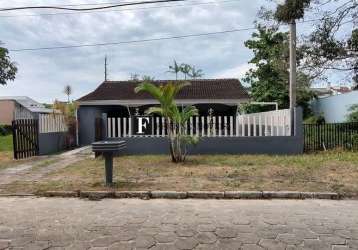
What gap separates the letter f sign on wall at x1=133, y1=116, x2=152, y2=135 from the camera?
52.8 feet

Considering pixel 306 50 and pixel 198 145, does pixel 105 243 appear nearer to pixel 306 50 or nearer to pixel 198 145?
pixel 198 145

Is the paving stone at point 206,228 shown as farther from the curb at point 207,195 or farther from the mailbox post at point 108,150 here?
the mailbox post at point 108,150

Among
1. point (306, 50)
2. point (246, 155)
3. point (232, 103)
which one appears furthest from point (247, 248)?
point (232, 103)

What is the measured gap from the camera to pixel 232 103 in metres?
24.5

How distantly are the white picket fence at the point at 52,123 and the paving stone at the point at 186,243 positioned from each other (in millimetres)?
12825

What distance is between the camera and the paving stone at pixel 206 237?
5512mm

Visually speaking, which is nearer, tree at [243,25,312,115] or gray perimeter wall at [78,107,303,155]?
gray perimeter wall at [78,107,303,155]

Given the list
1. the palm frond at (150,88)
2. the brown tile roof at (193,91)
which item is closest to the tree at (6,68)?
the brown tile roof at (193,91)

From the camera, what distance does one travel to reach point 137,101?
24.9m

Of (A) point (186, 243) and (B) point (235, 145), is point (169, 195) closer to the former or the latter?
(A) point (186, 243)

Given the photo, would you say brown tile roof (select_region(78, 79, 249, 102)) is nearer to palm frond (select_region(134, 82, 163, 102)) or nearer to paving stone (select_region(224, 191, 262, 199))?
palm frond (select_region(134, 82, 163, 102))

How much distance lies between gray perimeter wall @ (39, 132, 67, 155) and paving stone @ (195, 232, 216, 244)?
41.0 feet

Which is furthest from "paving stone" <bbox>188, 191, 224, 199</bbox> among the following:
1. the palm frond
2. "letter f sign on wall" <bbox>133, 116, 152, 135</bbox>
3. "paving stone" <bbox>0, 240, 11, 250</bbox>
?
"letter f sign on wall" <bbox>133, 116, 152, 135</bbox>

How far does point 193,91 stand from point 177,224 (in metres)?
20.6
